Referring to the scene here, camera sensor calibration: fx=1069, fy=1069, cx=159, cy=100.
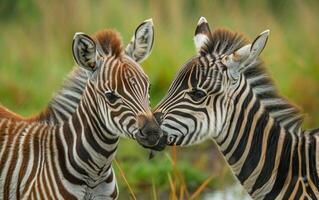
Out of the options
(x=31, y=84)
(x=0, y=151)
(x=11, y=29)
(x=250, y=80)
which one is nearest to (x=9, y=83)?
(x=31, y=84)

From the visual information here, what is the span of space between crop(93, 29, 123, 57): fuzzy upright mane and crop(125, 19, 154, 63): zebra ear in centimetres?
22

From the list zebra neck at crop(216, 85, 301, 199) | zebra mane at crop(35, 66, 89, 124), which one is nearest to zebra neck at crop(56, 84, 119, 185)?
zebra mane at crop(35, 66, 89, 124)

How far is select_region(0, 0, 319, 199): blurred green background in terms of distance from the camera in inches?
672

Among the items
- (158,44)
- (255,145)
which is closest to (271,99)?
(255,145)

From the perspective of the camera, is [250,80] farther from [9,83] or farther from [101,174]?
[9,83]

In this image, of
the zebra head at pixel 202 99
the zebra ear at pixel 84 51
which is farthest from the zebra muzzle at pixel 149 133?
the zebra ear at pixel 84 51

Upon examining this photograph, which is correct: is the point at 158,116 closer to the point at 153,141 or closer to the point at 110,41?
the point at 153,141

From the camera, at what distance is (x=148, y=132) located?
9.73 m

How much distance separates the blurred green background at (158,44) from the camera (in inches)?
672

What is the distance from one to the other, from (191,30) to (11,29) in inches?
149

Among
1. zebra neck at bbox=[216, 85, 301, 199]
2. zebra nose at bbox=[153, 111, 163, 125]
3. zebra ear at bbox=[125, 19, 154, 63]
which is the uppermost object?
zebra ear at bbox=[125, 19, 154, 63]

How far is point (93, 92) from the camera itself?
10.3 metres

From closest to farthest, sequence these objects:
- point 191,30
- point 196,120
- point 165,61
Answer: point 196,120
point 165,61
point 191,30

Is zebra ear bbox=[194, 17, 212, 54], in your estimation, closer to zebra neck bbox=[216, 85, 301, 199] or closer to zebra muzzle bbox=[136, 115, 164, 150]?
zebra neck bbox=[216, 85, 301, 199]
